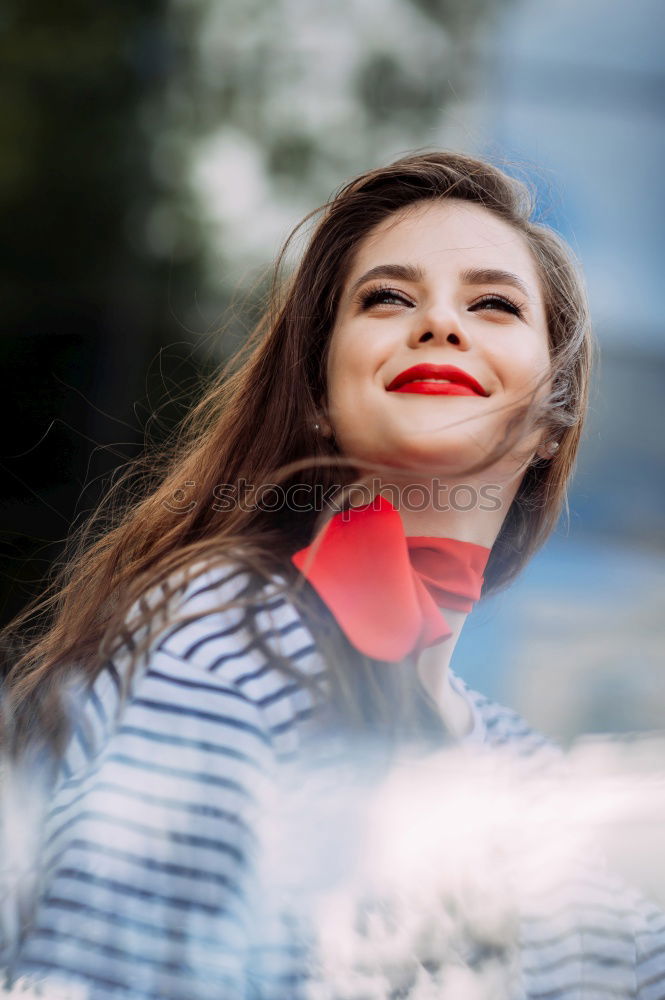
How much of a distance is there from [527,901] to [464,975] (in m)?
0.07

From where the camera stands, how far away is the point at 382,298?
677 millimetres

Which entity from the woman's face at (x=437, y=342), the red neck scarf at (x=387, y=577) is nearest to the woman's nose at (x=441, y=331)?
the woman's face at (x=437, y=342)

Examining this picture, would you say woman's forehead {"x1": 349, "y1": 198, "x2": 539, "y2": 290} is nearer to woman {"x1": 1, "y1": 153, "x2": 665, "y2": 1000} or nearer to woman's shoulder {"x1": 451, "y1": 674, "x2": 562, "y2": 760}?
woman {"x1": 1, "y1": 153, "x2": 665, "y2": 1000}

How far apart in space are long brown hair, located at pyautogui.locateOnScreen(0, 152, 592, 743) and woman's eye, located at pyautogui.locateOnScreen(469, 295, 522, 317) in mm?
34

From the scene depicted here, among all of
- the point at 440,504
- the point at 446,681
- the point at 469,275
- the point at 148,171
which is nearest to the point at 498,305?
the point at 469,275

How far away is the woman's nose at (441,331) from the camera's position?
25.5 inches

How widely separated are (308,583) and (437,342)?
194 millimetres

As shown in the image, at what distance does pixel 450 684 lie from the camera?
26.3 inches

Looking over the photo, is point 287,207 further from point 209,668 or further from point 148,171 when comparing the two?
point 209,668

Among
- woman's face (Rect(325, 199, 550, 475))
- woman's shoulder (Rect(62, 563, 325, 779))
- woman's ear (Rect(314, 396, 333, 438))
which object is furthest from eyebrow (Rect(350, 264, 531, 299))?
woman's shoulder (Rect(62, 563, 325, 779))

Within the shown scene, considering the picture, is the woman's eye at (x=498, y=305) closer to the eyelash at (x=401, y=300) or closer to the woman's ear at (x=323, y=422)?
the eyelash at (x=401, y=300)

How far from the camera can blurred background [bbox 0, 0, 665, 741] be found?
2.30 ft

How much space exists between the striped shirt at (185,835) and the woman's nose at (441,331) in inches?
8.9

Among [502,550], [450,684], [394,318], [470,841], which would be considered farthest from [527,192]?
[470,841]
